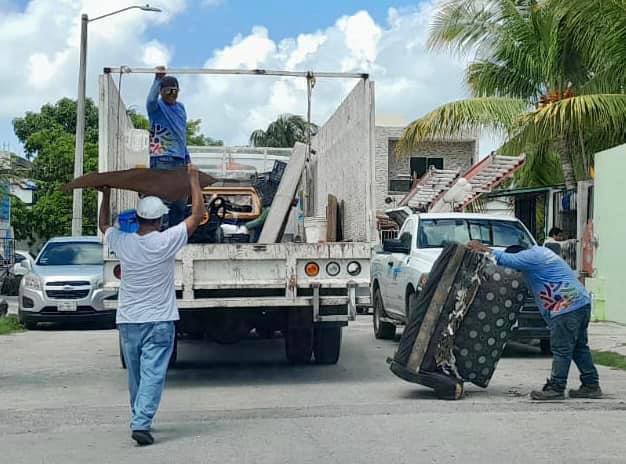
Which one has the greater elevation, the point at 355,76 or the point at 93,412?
the point at 355,76

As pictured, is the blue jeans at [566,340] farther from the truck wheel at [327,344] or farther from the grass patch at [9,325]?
the grass patch at [9,325]

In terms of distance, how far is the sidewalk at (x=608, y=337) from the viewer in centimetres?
1401

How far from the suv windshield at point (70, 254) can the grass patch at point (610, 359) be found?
9855 millimetres

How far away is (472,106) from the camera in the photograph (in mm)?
21109

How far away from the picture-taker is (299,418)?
331 inches

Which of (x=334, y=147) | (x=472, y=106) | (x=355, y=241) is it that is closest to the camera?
(x=355, y=241)

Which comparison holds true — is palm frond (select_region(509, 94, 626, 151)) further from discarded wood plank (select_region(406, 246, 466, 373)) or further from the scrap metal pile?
discarded wood plank (select_region(406, 246, 466, 373))

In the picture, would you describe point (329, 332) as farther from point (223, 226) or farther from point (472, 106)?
point (472, 106)

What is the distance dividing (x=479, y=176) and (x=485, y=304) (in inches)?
499

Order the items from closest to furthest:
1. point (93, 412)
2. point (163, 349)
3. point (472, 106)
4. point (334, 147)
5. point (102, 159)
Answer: point (163, 349)
point (93, 412)
point (102, 159)
point (334, 147)
point (472, 106)

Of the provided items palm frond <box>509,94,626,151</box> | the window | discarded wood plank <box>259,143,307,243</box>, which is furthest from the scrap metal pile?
the window

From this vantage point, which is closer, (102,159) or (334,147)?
(102,159)

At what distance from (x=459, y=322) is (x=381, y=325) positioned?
635 cm

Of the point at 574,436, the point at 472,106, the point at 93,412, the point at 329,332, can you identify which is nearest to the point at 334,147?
the point at 329,332
